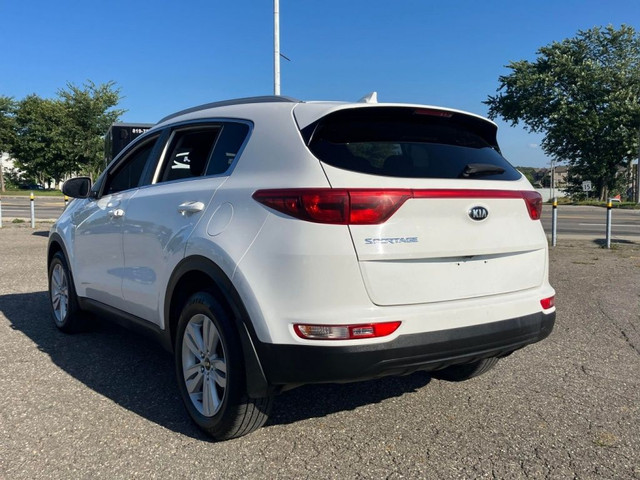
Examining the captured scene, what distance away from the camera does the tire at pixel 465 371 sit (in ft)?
12.4

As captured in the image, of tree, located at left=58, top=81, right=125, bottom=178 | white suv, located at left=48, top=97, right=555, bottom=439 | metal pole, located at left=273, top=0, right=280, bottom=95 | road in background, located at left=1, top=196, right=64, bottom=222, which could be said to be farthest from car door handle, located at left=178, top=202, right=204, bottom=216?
tree, located at left=58, top=81, right=125, bottom=178

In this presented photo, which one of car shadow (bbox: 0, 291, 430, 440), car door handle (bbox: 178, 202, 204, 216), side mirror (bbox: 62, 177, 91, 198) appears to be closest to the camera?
car door handle (bbox: 178, 202, 204, 216)

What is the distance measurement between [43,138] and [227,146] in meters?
50.1

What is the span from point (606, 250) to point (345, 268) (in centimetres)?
1122

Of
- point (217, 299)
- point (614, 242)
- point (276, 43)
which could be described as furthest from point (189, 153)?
point (276, 43)

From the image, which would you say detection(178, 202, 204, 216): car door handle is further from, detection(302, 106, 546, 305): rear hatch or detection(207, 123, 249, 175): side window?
detection(302, 106, 546, 305): rear hatch

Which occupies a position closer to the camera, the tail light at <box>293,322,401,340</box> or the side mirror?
the tail light at <box>293,322,401,340</box>

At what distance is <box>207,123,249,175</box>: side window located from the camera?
3.11 meters

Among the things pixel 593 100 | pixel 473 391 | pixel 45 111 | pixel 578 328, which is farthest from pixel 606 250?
pixel 45 111

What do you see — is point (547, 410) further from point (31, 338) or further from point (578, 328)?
point (31, 338)

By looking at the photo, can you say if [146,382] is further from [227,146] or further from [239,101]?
[239,101]

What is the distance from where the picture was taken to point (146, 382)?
152 inches

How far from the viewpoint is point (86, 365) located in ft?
13.8

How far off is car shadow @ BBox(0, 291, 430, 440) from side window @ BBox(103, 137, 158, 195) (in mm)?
1232
